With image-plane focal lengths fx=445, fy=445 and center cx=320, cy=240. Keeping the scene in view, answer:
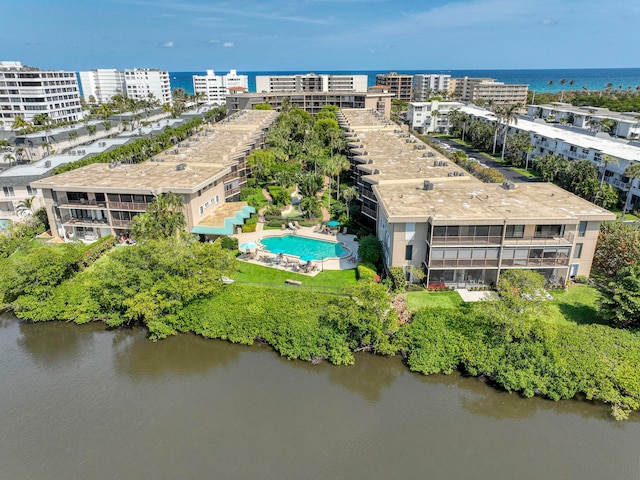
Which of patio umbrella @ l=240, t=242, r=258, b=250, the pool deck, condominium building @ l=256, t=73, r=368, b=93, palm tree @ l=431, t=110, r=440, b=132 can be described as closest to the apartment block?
palm tree @ l=431, t=110, r=440, b=132

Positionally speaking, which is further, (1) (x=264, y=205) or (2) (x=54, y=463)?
(1) (x=264, y=205)

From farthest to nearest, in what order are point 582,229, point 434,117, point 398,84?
point 398,84 → point 434,117 → point 582,229

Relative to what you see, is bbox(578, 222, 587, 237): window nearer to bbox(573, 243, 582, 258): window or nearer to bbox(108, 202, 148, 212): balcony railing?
bbox(573, 243, 582, 258): window

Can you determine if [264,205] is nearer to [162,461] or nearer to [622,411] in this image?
[162,461]

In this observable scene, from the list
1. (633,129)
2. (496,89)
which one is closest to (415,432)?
(633,129)

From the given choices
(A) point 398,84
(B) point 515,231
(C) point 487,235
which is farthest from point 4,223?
(A) point 398,84

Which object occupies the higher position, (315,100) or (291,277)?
(315,100)

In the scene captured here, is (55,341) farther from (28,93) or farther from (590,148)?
(28,93)
